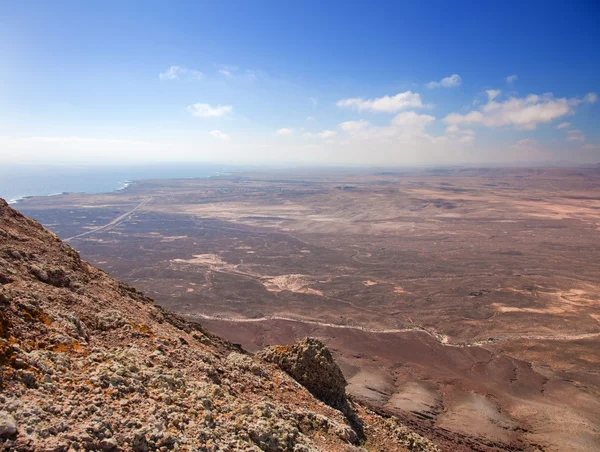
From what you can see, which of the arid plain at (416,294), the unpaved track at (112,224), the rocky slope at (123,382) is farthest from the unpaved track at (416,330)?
the unpaved track at (112,224)

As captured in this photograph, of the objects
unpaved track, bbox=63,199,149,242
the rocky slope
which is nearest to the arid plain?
unpaved track, bbox=63,199,149,242

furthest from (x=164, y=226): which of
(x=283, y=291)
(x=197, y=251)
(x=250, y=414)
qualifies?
(x=250, y=414)

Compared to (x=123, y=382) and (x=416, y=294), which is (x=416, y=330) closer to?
(x=416, y=294)

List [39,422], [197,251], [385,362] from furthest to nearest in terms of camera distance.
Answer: [197,251], [385,362], [39,422]

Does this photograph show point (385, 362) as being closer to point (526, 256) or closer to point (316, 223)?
point (526, 256)

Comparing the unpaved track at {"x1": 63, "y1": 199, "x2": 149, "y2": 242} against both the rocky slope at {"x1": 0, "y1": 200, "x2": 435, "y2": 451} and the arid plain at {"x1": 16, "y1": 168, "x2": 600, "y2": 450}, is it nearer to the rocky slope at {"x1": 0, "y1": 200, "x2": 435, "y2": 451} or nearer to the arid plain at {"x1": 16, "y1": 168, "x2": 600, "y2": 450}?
the arid plain at {"x1": 16, "y1": 168, "x2": 600, "y2": 450}

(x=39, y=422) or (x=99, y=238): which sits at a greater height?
(x=39, y=422)
